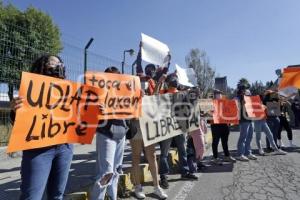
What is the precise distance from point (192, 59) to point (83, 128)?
46.1 m

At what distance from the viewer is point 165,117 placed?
6051 millimetres

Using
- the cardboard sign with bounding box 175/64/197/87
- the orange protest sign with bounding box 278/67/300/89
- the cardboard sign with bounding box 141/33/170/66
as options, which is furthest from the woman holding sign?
the orange protest sign with bounding box 278/67/300/89

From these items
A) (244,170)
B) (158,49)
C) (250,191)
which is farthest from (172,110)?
(244,170)

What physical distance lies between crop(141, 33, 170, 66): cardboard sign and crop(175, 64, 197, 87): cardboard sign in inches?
47.9

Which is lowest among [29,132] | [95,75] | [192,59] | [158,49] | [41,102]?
[29,132]

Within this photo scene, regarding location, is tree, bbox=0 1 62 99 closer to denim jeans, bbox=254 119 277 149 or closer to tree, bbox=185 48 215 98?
denim jeans, bbox=254 119 277 149

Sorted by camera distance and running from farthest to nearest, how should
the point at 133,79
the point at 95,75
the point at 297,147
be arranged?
the point at 297,147
the point at 133,79
the point at 95,75

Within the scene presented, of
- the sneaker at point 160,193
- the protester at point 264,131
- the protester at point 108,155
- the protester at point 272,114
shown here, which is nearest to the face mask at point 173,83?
the sneaker at point 160,193

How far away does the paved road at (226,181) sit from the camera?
220 inches

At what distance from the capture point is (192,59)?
1940 inches

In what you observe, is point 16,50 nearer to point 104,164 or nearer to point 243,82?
point 104,164

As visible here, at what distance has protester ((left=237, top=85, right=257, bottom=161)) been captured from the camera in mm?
8953

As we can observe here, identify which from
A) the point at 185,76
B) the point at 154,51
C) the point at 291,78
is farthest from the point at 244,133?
the point at 154,51

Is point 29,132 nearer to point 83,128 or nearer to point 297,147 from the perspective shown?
point 83,128
